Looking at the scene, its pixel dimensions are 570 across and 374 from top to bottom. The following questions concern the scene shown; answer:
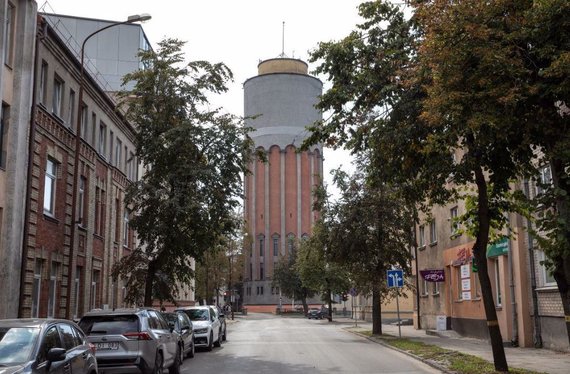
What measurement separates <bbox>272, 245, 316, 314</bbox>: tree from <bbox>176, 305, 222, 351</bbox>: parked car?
194 ft

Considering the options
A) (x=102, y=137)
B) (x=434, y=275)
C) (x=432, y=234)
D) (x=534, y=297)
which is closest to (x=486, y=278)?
(x=534, y=297)

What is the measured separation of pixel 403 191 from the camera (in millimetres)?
15391

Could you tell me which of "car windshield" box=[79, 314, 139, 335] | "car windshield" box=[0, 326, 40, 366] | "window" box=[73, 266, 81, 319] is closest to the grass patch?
"car windshield" box=[79, 314, 139, 335]

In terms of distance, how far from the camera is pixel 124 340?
12.2m

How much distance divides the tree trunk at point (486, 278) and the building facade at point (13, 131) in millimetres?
12665

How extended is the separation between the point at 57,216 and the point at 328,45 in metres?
12.8

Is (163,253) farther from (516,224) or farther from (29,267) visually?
(516,224)

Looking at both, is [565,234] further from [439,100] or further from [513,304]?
[513,304]

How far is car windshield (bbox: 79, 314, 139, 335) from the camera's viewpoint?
12398 millimetres

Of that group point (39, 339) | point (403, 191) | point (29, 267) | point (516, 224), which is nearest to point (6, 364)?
point (39, 339)

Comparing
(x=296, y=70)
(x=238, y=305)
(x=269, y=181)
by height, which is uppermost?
(x=296, y=70)

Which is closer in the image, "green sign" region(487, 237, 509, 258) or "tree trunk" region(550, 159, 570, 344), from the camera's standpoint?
"tree trunk" region(550, 159, 570, 344)

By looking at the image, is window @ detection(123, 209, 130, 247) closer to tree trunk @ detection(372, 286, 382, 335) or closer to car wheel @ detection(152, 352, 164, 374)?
tree trunk @ detection(372, 286, 382, 335)

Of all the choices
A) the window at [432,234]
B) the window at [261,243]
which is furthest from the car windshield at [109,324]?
the window at [261,243]
